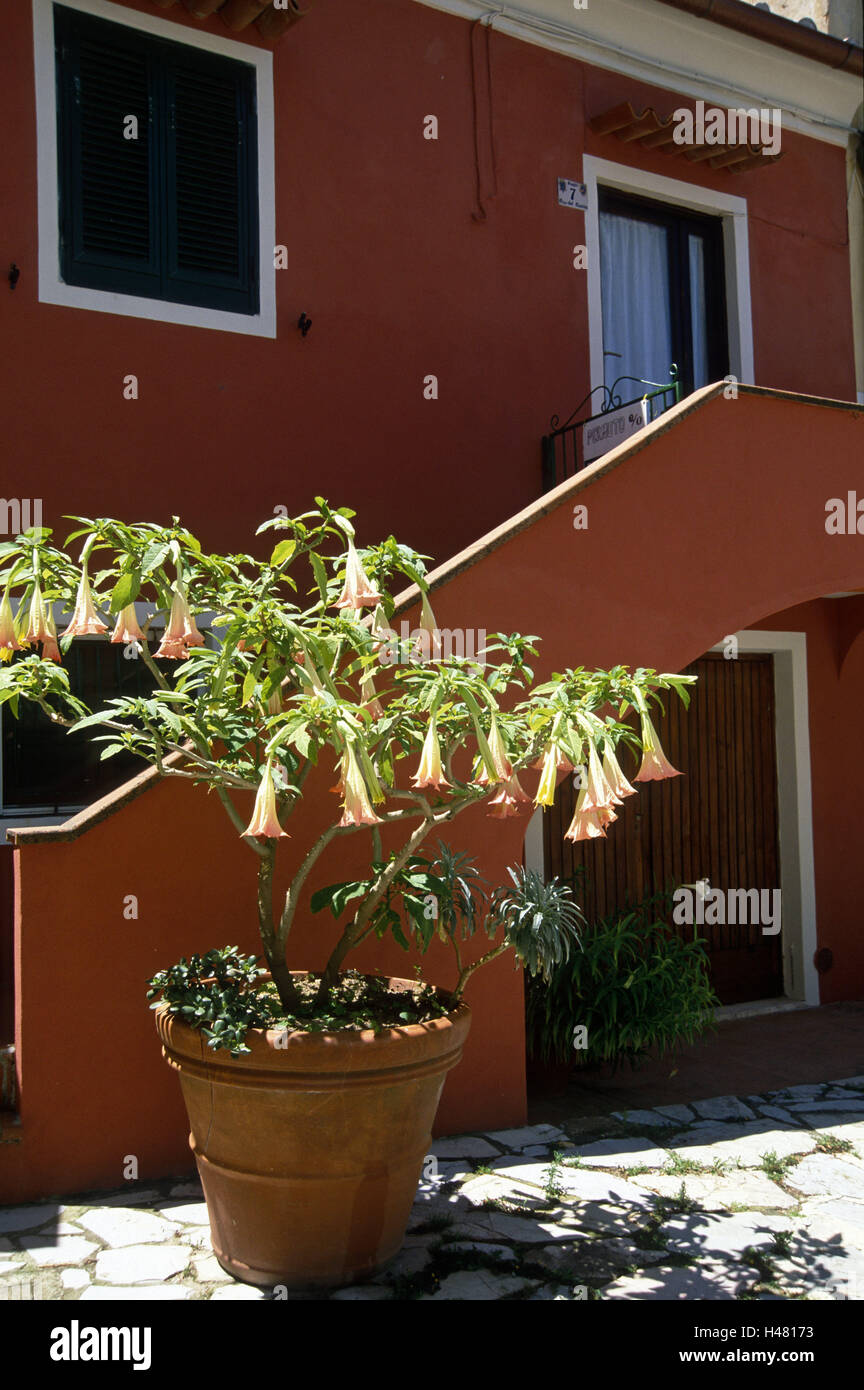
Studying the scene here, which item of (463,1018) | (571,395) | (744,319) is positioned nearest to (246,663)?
(463,1018)

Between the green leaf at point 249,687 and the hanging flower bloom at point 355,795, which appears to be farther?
the green leaf at point 249,687

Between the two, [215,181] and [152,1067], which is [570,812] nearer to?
[152,1067]

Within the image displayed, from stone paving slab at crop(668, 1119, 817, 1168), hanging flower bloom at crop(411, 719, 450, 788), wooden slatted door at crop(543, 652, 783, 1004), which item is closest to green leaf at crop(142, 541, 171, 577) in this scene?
hanging flower bloom at crop(411, 719, 450, 788)

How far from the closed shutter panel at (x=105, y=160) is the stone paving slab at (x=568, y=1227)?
4437 mm

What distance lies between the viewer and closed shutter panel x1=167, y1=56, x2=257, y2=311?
631 centimetres

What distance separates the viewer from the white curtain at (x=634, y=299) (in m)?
8.17

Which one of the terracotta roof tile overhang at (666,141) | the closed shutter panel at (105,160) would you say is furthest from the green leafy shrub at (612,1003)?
the terracotta roof tile overhang at (666,141)

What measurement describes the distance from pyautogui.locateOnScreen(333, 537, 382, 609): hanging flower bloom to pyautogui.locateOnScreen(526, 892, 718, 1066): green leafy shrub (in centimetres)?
299

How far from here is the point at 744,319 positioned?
849cm

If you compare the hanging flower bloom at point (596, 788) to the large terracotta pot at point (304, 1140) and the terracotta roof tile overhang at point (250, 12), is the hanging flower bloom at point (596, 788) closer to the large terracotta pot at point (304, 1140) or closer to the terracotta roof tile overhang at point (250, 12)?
the large terracotta pot at point (304, 1140)

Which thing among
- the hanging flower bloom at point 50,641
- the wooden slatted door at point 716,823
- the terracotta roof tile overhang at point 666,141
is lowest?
the wooden slatted door at point 716,823

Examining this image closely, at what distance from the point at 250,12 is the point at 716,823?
5.68 metres

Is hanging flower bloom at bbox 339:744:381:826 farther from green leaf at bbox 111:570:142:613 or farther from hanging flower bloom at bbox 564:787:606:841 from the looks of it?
green leaf at bbox 111:570:142:613
